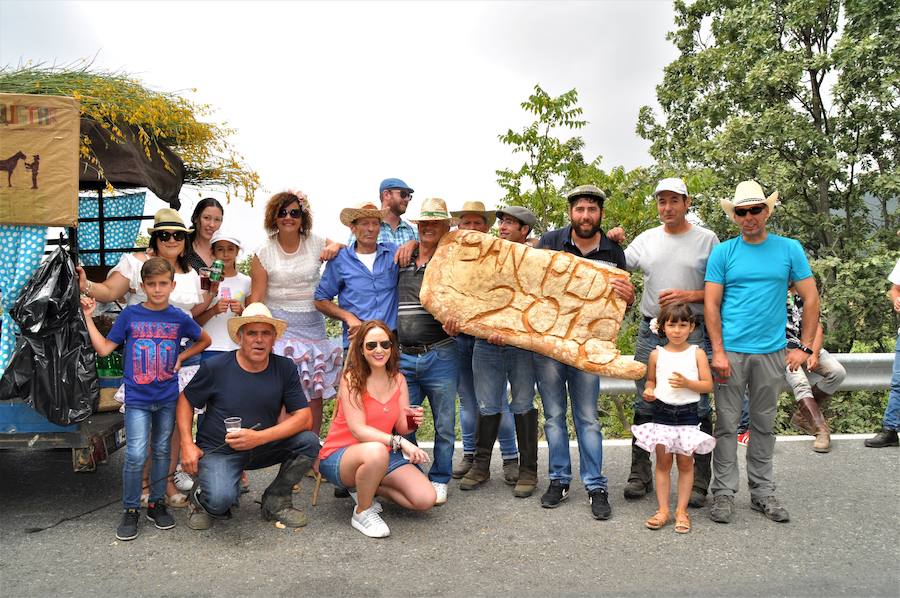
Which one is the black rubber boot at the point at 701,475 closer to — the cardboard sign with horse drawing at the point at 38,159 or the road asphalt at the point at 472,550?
the road asphalt at the point at 472,550

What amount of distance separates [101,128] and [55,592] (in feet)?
9.35

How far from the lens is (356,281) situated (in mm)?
5031

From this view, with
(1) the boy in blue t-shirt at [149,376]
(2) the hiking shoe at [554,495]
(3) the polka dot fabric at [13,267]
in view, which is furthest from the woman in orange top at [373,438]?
(3) the polka dot fabric at [13,267]

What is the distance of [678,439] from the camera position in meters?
4.39

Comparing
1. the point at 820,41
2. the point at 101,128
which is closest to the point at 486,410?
the point at 101,128

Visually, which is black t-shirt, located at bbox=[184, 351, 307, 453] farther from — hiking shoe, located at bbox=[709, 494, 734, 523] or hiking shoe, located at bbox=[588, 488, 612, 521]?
hiking shoe, located at bbox=[709, 494, 734, 523]

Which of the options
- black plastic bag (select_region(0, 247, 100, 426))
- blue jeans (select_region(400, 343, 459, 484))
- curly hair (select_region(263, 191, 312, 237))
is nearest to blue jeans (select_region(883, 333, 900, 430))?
blue jeans (select_region(400, 343, 459, 484))

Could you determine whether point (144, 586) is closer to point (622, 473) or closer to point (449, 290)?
point (449, 290)

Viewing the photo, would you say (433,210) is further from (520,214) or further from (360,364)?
(360,364)

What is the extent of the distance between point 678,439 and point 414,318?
181 centimetres

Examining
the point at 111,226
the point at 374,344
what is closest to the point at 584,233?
the point at 374,344

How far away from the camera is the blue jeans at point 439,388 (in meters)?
4.82

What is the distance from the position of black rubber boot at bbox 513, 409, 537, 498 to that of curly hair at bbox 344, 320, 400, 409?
1042mm

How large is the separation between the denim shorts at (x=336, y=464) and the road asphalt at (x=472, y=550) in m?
0.27
